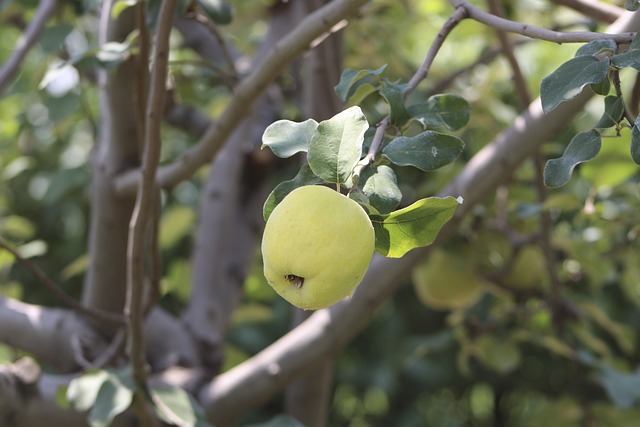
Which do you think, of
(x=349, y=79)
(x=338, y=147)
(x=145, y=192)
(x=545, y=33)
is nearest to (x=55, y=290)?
(x=145, y=192)

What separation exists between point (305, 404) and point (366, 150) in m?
1.07

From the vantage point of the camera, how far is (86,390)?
4.05ft

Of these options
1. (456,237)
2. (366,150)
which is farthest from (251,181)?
(366,150)

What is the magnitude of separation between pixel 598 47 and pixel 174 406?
2.60ft

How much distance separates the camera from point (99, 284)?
1609 mm

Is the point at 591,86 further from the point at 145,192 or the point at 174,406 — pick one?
the point at 174,406

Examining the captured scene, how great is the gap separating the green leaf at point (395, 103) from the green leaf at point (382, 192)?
0.48 ft

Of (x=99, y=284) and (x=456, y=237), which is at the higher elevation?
(x=99, y=284)

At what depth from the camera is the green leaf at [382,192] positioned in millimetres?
745

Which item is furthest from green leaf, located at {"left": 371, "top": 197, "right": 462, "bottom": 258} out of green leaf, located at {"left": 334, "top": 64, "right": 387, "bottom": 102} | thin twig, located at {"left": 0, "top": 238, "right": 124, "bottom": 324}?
thin twig, located at {"left": 0, "top": 238, "right": 124, "bottom": 324}

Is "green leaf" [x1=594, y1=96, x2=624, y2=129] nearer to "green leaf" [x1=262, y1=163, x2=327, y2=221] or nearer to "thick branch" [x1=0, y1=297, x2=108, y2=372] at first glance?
"green leaf" [x1=262, y1=163, x2=327, y2=221]

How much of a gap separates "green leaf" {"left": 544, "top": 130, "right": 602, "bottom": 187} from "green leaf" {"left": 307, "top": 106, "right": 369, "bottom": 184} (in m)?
0.19

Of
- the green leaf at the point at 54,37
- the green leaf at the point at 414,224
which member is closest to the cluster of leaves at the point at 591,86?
the green leaf at the point at 414,224

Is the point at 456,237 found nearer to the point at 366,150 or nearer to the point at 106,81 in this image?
the point at 106,81
